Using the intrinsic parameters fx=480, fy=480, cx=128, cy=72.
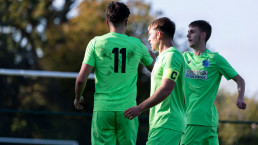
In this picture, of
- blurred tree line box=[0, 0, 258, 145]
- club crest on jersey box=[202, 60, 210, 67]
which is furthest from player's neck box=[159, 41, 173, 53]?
blurred tree line box=[0, 0, 258, 145]

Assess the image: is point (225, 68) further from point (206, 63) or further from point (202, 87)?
point (202, 87)

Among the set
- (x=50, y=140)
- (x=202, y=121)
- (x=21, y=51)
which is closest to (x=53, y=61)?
(x=21, y=51)

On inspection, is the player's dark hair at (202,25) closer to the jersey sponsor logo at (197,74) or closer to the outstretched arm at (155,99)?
the jersey sponsor logo at (197,74)

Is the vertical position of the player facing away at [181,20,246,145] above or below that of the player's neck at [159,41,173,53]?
below

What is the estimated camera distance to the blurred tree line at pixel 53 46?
85.4ft

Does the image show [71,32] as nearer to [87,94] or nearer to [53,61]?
[53,61]

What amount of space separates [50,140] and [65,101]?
16.3 meters

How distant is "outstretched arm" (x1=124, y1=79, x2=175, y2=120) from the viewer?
4.28 metres

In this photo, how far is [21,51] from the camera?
1211 inches

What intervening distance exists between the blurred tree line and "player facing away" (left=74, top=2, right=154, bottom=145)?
63.8 ft

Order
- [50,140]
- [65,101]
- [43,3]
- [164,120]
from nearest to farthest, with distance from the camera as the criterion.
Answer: [164,120] → [50,140] → [65,101] → [43,3]

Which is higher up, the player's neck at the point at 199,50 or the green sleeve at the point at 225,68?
the player's neck at the point at 199,50

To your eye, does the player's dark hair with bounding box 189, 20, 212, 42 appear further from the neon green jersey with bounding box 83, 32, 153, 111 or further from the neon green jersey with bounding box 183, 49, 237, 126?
the neon green jersey with bounding box 83, 32, 153, 111

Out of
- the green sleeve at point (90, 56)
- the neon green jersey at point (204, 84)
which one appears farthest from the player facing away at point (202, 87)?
the green sleeve at point (90, 56)
